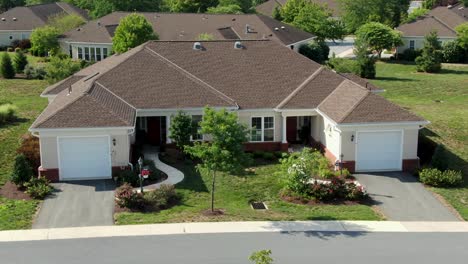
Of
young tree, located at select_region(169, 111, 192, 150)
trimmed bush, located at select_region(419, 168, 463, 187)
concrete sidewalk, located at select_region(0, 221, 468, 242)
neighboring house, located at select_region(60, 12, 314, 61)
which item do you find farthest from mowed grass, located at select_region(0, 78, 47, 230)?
trimmed bush, located at select_region(419, 168, 463, 187)

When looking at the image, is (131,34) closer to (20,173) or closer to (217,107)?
(217,107)

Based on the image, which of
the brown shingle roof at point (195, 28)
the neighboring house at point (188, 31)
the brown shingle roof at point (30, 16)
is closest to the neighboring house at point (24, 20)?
the brown shingle roof at point (30, 16)

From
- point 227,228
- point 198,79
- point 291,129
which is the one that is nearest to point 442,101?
point 291,129

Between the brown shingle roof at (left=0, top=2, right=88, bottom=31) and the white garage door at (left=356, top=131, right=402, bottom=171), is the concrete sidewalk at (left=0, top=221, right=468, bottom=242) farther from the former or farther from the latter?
the brown shingle roof at (left=0, top=2, right=88, bottom=31)

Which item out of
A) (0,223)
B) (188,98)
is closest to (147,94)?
(188,98)

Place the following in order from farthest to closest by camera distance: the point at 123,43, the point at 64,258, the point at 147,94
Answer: the point at 123,43, the point at 147,94, the point at 64,258

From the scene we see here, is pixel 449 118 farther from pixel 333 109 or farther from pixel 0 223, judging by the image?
pixel 0 223

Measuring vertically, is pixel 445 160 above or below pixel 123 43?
below
